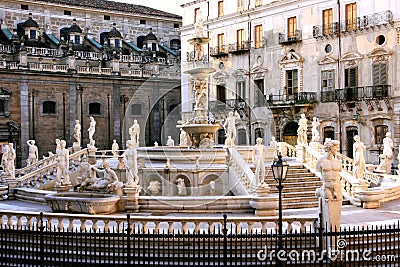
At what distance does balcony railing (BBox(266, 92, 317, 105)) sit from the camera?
3481 centimetres

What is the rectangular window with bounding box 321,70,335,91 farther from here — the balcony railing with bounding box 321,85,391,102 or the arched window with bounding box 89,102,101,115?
the arched window with bounding box 89,102,101,115

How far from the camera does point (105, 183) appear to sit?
1655 cm

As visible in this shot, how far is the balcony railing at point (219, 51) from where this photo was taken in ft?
133

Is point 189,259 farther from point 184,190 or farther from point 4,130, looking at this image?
point 4,130

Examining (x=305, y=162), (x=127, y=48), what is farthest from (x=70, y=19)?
(x=305, y=162)

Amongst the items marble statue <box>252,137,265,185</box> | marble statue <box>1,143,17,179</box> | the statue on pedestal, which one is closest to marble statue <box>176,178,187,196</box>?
marble statue <box>252,137,265,185</box>

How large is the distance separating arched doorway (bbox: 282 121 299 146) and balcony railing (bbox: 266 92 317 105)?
152 centimetres

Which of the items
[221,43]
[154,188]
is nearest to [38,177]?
[154,188]

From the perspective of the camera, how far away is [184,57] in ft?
146

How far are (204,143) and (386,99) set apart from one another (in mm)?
13734

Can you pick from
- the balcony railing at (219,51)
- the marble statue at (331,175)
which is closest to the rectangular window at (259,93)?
the balcony railing at (219,51)

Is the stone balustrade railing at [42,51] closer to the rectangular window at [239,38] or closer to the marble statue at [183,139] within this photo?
the rectangular window at [239,38]

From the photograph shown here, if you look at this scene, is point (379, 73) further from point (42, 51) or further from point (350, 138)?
point (42, 51)

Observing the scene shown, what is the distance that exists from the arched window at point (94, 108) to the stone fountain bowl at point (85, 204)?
91.4 ft
